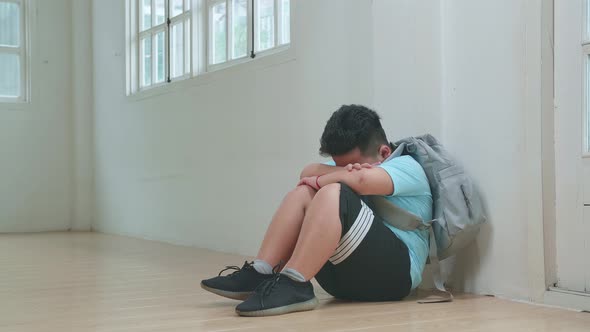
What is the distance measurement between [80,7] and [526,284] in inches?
248

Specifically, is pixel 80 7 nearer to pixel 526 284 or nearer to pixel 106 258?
pixel 106 258

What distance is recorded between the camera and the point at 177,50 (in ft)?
19.7

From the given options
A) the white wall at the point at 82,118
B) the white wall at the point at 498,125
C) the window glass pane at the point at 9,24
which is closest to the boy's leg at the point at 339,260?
the white wall at the point at 498,125

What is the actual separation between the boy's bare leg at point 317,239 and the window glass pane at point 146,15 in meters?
4.58

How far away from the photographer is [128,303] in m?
2.74

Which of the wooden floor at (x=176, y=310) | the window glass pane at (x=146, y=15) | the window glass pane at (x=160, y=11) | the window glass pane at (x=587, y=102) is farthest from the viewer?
the window glass pane at (x=146, y=15)

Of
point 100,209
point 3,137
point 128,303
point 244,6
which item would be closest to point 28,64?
point 3,137

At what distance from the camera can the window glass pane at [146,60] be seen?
6.59 metres

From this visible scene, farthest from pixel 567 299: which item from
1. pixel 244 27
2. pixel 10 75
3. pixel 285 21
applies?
pixel 10 75

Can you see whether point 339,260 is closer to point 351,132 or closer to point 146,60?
point 351,132

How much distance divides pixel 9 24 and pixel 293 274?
6.27m

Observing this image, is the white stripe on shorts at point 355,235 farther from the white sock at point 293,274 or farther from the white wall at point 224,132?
the white wall at point 224,132

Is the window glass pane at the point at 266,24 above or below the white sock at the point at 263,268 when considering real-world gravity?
above

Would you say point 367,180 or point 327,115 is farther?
point 327,115
